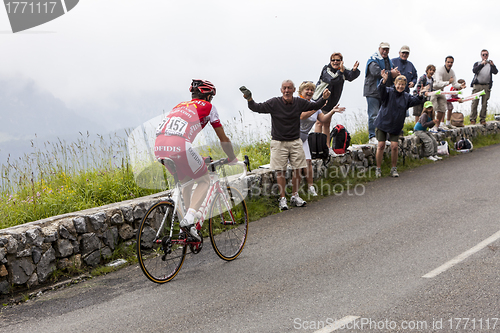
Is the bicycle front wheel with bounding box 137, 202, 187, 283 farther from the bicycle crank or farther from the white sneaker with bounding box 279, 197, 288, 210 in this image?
the white sneaker with bounding box 279, 197, 288, 210

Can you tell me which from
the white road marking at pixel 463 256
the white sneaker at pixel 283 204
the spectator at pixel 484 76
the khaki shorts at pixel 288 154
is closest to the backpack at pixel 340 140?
the khaki shorts at pixel 288 154

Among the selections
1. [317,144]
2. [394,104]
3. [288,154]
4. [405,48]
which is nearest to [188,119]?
[288,154]

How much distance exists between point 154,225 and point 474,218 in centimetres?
526

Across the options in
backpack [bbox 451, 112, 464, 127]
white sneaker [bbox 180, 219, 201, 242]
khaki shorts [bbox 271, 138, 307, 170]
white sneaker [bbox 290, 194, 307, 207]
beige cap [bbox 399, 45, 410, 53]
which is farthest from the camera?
backpack [bbox 451, 112, 464, 127]

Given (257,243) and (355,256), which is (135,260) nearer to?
(257,243)

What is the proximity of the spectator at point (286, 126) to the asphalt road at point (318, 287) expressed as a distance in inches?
44.5

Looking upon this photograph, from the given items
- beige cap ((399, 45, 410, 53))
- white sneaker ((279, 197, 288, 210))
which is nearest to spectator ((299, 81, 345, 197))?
white sneaker ((279, 197, 288, 210))

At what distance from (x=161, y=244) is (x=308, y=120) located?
5135 mm

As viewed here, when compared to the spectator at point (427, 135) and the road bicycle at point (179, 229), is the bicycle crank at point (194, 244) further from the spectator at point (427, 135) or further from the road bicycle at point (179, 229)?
the spectator at point (427, 135)

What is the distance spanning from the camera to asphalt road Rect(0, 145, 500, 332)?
4.20 metres

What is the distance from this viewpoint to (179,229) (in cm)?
568

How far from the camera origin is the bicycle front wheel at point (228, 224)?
243 inches

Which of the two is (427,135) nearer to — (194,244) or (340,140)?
(340,140)

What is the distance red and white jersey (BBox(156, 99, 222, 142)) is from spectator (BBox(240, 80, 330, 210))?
8.68 ft
